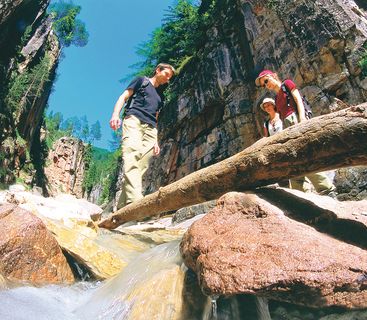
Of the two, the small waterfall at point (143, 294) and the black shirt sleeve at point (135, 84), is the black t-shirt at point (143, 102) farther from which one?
the small waterfall at point (143, 294)

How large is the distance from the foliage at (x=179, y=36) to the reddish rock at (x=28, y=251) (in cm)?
1972

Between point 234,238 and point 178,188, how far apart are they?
1621mm

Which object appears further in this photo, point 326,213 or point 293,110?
point 293,110

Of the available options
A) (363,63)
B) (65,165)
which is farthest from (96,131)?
(363,63)

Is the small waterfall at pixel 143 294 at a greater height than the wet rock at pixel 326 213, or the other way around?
the wet rock at pixel 326 213

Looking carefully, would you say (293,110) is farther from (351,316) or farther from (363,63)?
(363,63)

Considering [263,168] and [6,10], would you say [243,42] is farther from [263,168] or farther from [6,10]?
[263,168]

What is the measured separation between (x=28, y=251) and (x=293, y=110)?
419 cm

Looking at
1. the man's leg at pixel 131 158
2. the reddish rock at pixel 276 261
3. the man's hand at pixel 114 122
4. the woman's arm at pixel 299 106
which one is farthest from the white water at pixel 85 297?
the woman's arm at pixel 299 106

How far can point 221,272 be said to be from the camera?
209cm

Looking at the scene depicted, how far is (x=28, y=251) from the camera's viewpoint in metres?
3.46

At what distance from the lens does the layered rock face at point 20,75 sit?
18.2 meters

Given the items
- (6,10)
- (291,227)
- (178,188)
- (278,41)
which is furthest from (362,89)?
(6,10)

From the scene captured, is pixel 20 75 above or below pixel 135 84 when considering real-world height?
above
